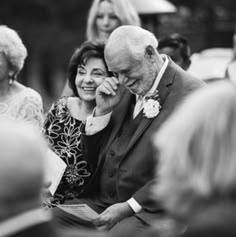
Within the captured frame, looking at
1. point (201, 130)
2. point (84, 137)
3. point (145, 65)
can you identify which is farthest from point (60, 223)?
point (201, 130)

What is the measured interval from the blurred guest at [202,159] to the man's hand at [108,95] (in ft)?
7.84

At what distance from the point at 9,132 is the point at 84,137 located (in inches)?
105

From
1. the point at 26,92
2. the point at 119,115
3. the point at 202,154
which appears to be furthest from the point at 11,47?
the point at 202,154

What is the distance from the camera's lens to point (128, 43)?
543 cm

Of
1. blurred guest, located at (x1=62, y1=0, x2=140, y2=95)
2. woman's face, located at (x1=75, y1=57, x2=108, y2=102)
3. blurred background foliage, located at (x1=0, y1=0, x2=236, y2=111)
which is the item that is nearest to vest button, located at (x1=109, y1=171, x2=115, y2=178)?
woman's face, located at (x1=75, y1=57, x2=108, y2=102)

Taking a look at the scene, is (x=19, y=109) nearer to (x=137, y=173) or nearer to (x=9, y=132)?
(x=137, y=173)

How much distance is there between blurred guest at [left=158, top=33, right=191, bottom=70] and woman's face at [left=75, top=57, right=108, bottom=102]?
1658 millimetres

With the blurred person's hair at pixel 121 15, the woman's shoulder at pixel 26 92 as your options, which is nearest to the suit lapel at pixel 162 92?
the woman's shoulder at pixel 26 92

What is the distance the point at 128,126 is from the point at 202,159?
2.40 metres

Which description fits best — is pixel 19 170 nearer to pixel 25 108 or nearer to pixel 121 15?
pixel 25 108

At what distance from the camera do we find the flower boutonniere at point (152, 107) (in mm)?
5418

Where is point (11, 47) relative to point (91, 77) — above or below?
above

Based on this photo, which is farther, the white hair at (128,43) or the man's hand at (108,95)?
the man's hand at (108,95)

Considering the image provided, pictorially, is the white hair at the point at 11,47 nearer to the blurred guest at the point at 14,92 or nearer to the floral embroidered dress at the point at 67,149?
the blurred guest at the point at 14,92
